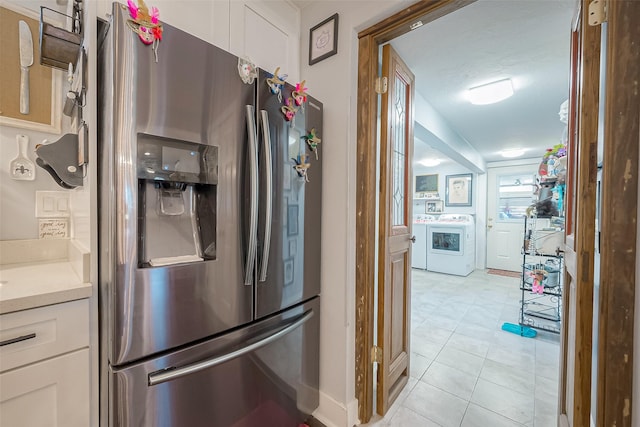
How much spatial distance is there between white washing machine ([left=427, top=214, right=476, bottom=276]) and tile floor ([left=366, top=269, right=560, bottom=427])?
160 cm

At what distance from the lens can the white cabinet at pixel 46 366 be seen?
0.70 meters

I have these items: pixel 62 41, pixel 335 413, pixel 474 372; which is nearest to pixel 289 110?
pixel 62 41

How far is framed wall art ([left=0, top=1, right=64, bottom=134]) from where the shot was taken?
3.98 feet

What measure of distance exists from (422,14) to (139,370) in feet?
6.11

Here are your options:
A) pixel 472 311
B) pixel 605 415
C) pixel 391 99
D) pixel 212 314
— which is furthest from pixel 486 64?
pixel 472 311

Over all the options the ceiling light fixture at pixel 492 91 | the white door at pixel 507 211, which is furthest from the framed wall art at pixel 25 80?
the white door at pixel 507 211

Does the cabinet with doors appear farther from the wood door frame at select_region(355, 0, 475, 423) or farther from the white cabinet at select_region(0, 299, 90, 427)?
the white cabinet at select_region(0, 299, 90, 427)

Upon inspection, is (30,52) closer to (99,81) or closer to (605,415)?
(99,81)

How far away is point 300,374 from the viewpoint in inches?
52.2

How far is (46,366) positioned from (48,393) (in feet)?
0.29

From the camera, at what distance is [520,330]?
266 centimetres

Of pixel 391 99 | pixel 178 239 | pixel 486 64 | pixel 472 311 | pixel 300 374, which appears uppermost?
pixel 486 64

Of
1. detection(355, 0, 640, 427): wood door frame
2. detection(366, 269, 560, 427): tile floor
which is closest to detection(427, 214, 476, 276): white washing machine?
detection(366, 269, 560, 427): tile floor

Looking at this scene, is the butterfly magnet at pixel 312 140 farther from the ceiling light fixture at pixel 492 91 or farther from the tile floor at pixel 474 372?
the ceiling light fixture at pixel 492 91
